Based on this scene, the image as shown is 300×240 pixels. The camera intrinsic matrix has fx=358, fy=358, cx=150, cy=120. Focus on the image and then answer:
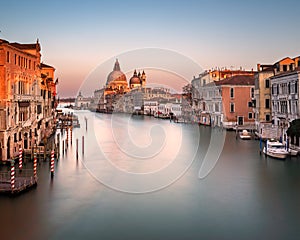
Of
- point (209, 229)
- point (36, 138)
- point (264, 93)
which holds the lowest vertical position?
point (209, 229)

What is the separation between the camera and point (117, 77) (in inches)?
3526

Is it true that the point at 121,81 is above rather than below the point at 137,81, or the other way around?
above

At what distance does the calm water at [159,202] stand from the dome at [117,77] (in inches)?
2914

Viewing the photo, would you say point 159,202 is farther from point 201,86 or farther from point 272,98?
point 201,86

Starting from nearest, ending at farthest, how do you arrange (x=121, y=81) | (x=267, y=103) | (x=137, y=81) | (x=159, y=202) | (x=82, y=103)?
(x=159, y=202) < (x=267, y=103) < (x=137, y=81) < (x=121, y=81) < (x=82, y=103)

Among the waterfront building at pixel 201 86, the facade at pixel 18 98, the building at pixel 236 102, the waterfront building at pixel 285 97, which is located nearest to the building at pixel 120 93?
the waterfront building at pixel 201 86

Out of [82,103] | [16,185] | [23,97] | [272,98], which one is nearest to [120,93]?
[82,103]

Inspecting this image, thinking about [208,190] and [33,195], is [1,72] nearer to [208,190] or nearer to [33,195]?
[33,195]

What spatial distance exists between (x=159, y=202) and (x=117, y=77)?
82829 millimetres

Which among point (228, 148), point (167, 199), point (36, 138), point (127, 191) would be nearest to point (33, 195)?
point (127, 191)

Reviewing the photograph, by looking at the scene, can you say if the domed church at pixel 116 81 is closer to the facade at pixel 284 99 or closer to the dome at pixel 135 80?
the dome at pixel 135 80

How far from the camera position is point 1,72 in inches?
423

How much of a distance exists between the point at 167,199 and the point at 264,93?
37.7 ft

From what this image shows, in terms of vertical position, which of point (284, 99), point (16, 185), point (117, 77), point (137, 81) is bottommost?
point (16, 185)
